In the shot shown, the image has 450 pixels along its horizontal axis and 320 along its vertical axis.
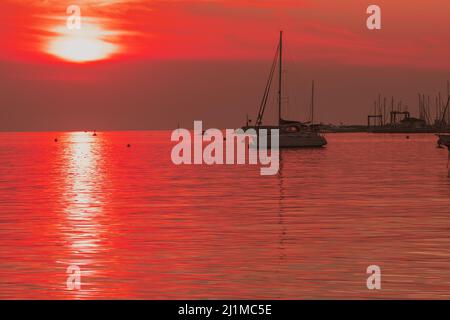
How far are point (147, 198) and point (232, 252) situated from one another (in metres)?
20.5

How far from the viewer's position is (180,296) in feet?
59.1

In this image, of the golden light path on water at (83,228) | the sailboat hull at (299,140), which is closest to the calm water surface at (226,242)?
the golden light path on water at (83,228)

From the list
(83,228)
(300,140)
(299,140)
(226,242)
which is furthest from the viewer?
(300,140)

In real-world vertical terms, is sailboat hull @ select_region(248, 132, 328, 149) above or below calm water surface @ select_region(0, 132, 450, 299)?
above

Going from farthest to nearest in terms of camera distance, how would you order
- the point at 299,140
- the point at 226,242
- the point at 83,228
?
the point at 299,140, the point at 83,228, the point at 226,242

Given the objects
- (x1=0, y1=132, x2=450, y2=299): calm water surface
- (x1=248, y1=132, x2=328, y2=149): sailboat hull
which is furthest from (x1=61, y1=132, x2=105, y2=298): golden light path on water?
(x1=248, y1=132, x2=328, y2=149): sailboat hull

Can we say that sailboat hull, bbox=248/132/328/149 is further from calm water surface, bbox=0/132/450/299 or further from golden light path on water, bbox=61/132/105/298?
calm water surface, bbox=0/132/450/299

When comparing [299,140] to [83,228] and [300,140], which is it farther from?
[83,228]

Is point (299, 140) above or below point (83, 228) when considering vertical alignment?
above

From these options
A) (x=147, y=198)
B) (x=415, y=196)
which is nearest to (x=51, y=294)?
(x=147, y=198)

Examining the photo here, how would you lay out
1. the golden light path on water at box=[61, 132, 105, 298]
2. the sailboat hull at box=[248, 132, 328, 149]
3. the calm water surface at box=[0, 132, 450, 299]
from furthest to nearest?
the sailboat hull at box=[248, 132, 328, 149] < the golden light path on water at box=[61, 132, 105, 298] < the calm water surface at box=[0, 132, 450, 299]

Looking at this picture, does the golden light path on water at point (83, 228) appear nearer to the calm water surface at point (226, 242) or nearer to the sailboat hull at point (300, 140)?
the calm water surface at point (226, 242)

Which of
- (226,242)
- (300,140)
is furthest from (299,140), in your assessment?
(226,242)

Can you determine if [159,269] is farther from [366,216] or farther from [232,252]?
[366,216]
